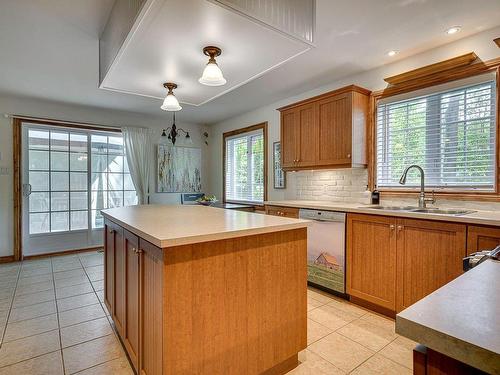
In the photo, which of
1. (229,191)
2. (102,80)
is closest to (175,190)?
(229,191)

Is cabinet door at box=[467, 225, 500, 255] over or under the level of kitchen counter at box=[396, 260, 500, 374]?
under

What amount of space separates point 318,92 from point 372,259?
7.23 feet

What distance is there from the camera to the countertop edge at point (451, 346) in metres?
0.44

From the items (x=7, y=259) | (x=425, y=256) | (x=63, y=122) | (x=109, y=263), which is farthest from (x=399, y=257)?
(x=7, y=259)

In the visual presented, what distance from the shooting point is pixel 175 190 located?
5.48 m

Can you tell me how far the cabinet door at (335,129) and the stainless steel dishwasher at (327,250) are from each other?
63 cm

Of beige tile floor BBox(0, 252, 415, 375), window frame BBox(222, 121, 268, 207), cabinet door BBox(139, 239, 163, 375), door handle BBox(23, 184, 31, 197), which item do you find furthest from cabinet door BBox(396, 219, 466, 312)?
door handle BBox(23, 184, 31, 197)

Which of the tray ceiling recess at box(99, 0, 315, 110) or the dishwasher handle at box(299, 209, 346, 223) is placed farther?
the dishwasher handle at box(299, 209, 346, 223)

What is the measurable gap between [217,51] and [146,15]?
21.1 inches

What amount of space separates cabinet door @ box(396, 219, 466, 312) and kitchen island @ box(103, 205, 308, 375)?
1028 mm

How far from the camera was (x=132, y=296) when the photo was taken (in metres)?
1.66

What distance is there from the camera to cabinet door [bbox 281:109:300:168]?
3504 mm

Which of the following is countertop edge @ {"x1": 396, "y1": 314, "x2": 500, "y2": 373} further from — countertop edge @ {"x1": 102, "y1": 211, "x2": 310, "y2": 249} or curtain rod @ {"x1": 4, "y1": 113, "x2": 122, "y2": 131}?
curtain rod @ {"x1": 4, "y1": 113, "x2": 122, "y2": 131}

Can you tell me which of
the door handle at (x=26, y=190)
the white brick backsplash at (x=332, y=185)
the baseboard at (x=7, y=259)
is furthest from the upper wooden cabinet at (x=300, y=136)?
the baseboard at (x=7, y=259)
